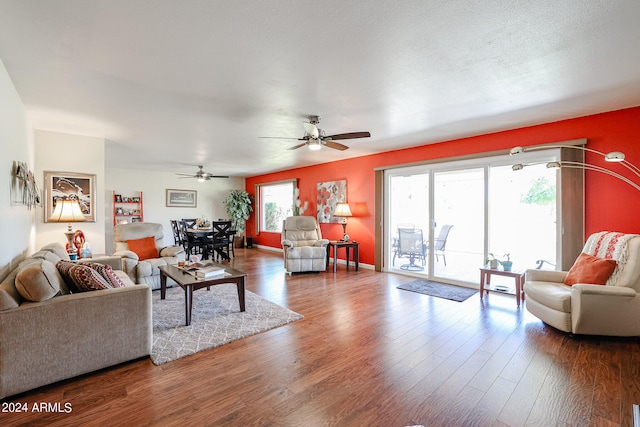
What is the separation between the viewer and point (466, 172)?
4473 mm

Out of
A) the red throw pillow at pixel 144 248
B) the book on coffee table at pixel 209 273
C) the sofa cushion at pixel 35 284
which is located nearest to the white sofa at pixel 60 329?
the sofa cushion at pixel 35 284

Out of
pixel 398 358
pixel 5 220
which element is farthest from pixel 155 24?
pixel 398 358

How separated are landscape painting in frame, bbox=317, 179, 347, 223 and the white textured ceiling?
2522 millimetres

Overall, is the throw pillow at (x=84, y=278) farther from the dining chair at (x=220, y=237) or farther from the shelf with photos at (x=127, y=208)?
the shelf with photos at (x=127, y=208)

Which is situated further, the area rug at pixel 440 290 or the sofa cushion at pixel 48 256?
the area rug at pixel 440 290

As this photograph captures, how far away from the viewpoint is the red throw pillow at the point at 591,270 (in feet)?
8.92

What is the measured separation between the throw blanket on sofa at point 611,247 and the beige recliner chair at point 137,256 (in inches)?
206

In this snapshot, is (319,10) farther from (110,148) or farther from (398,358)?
(110,148)

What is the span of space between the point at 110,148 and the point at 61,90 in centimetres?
276

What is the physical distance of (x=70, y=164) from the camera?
4.09 metres

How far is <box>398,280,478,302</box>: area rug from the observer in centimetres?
395

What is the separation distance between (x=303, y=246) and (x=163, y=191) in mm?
5157

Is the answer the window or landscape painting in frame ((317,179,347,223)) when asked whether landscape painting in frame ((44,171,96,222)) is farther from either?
the window

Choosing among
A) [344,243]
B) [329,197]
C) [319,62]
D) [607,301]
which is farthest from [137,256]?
[607,301]
